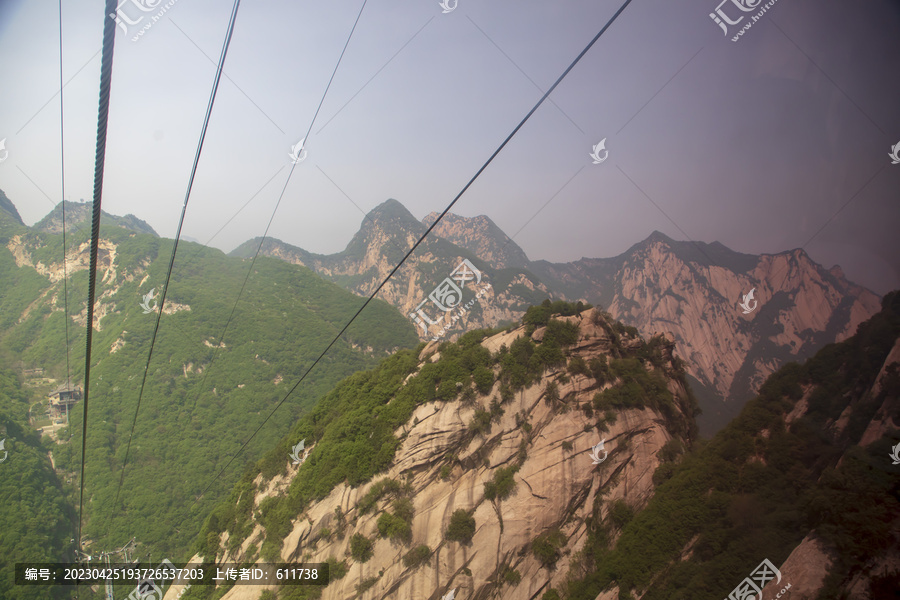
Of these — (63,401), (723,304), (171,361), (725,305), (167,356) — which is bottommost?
(63,401)

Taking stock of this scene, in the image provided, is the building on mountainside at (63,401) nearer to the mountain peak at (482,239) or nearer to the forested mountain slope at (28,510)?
the forested mountain slope at (28,510)

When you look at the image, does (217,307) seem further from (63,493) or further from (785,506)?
(785,506)

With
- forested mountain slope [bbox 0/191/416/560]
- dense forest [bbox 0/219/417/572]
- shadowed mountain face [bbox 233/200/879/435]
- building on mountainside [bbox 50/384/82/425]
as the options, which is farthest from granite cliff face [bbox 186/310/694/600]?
building on mountainside [bbox 50/384/82/425]

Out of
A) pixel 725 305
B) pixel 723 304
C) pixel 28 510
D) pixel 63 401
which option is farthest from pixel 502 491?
pixel 63 401

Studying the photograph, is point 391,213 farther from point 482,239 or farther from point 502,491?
point 502,491

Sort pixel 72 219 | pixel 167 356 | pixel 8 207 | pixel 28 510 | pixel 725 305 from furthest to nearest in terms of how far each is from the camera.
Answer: pixel 72 219 → pixel 8 207 → pixel 167 356 → pixel 28 510 → pixel 725 305

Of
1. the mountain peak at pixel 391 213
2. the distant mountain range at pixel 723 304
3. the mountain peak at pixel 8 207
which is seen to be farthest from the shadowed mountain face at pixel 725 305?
the mountain peak at pixel 8 207
